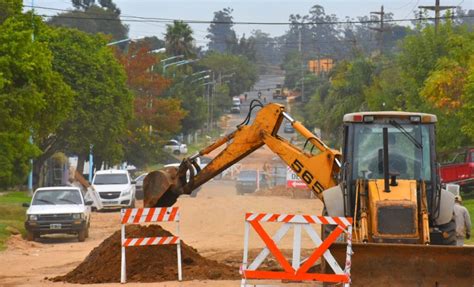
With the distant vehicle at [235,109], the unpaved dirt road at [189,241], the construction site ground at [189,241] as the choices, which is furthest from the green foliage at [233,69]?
the unpaved dirt road at [189,241]

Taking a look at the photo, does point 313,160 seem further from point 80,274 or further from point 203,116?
point 203,116

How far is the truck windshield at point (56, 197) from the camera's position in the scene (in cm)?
3662

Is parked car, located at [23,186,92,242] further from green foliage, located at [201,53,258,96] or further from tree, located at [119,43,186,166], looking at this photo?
green foliage, located at [201,53,258,96]

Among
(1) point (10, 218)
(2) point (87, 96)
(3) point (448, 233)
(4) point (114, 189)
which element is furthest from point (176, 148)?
(3) point (448, 233)

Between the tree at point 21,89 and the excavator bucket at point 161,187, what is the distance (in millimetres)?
16786

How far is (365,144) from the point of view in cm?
1853

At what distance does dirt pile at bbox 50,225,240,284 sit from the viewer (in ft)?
69.9

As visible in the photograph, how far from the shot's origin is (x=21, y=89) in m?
41.4

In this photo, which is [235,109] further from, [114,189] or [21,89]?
[21,89]

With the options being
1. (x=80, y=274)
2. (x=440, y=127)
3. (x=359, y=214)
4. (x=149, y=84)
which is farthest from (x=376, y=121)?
(x=149, y=84)

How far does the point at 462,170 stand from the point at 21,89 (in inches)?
835

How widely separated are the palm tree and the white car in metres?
81.4

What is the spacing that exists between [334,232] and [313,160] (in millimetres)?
5173

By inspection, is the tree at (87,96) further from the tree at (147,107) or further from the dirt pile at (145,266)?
the dirt pile at (145,266)
